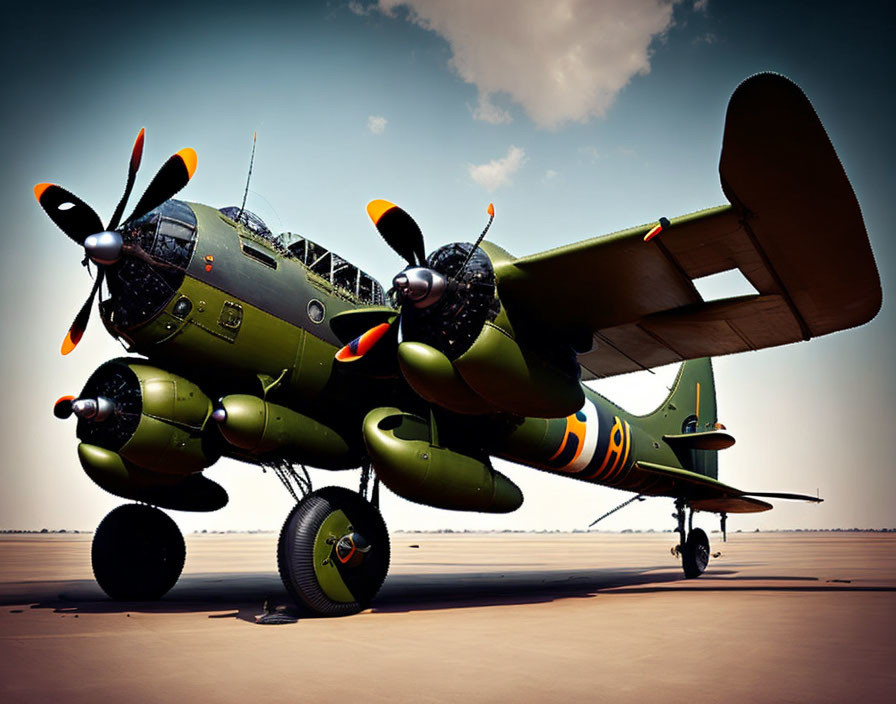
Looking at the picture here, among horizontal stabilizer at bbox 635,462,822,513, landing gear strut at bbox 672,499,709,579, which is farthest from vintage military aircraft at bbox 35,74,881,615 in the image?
landing gear strut at bbox 672,499,709,579

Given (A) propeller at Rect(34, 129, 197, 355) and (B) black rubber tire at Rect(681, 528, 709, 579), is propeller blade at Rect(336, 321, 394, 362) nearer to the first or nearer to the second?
(A) propeller at Rect(34, 129, 197, 355)

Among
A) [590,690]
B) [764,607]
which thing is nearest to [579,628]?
[590,690]

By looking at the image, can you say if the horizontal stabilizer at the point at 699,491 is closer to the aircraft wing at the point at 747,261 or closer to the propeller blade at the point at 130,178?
the aircraft wing at the point at 747,261

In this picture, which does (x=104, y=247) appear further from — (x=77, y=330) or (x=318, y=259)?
(x=318, y=259)

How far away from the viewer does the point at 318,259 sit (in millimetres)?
10523

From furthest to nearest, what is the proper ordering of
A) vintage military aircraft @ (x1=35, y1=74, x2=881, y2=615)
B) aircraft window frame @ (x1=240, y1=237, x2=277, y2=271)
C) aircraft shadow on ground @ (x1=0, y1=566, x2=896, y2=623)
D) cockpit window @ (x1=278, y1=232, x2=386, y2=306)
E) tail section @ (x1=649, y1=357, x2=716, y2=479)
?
tail section @ (x1=649, y1=357, x2=716, y2=479), cockpit window @ (x1=278, y1=232, x2=386, y2=306), aircraft shadow on ground @ (x1=0, y1=566, x2=896, y2=623), aircraft window frame @ (x1=240, y1=237, x2=277, y2=271), vintage military aircraft @ (x1=35, y1=74, x2=881, y2=615)

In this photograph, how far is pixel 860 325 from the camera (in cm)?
998

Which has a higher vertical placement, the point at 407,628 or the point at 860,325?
the point at 860,325

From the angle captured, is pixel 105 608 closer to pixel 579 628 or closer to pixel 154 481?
pixel 154 481

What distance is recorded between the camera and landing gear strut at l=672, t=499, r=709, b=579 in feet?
55.1

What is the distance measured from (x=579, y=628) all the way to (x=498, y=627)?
930 millimetres

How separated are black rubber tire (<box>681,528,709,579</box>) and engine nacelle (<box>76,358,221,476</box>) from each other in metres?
12.2

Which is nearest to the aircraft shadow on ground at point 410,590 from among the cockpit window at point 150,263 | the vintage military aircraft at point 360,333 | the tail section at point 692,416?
the vintage military aircraft at point 360,333

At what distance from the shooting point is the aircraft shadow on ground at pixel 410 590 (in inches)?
393
